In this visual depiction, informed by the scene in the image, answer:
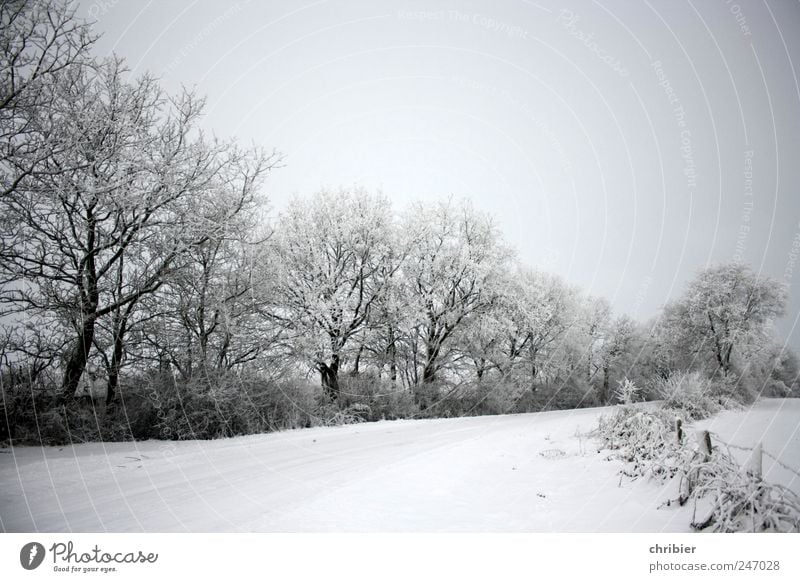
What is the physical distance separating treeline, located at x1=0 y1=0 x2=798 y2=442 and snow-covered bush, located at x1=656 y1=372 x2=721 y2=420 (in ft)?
0.93

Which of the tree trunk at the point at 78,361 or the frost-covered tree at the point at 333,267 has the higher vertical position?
the frost-covered tree at the point at 333,267

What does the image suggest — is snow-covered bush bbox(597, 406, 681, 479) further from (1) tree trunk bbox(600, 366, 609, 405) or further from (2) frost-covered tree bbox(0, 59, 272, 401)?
(1) tree trunk bbox(600, 366, 609, 405)

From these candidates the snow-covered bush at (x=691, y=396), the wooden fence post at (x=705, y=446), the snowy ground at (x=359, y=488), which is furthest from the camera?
the snow-covered bush at (x=691, y=396)

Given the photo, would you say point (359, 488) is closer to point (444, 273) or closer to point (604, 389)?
point (444, 273)

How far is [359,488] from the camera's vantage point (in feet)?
12.2

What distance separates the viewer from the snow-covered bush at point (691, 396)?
7227 millimetres

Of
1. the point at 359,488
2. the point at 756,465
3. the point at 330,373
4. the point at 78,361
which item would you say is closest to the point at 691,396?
the point at 756,465

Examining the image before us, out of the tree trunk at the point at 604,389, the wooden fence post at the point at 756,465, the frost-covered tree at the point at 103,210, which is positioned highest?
the frost-covered tree at the point at 103,210

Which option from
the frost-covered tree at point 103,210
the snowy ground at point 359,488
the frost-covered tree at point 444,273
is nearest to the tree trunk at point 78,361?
the frost-covered tree at point 103,210

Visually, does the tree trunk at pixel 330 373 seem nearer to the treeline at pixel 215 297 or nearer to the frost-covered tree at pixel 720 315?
the treeline at pixel 215 297

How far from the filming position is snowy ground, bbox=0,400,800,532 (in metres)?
3.07

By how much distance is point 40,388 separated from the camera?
6.02m

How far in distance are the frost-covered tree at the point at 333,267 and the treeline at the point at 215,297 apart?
67mm

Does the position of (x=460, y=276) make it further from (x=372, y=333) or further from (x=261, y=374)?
(x=261, y=374)
